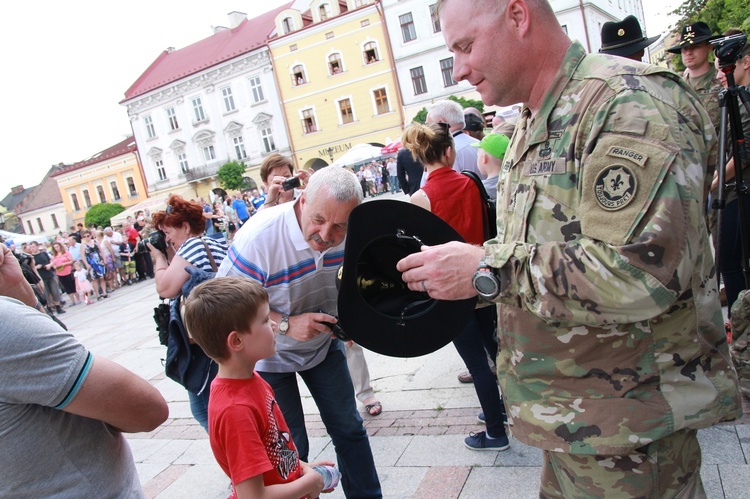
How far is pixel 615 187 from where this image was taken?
121cm

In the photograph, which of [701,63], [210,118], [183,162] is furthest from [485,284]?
[183,162]

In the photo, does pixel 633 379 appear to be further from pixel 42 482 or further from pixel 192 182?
pixel 192 182

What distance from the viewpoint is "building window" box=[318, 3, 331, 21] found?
37466mm

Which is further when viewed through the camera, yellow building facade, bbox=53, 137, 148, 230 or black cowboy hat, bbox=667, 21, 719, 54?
yellow building facade, bbox=53, 137, 148, 230

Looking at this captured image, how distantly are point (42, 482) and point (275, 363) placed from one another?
49.5 inches

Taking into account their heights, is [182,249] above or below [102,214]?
below

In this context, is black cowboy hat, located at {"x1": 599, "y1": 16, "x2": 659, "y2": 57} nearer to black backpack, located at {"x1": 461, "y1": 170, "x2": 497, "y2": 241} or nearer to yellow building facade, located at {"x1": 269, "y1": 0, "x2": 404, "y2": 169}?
black backpack, located at {"x1": 461, "y1": 170, "x2": 497, "y2": 241}

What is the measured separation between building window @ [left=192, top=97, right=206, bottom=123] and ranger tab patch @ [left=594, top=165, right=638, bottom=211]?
1765 inches

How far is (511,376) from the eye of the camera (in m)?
1.63

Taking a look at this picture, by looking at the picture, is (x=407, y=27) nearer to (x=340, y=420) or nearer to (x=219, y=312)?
(x=340, y=420)

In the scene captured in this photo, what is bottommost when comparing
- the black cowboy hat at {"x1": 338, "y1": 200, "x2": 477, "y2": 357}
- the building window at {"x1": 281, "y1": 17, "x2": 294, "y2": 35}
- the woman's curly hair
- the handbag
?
the handbag

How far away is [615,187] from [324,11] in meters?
40.3

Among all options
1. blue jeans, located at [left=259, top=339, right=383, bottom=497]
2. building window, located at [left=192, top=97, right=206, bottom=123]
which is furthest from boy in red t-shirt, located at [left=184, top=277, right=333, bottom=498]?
building window, located at [left=192, top=97, right=206, bottom=123]

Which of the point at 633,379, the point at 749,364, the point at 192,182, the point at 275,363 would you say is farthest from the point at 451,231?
the point at 192,182
